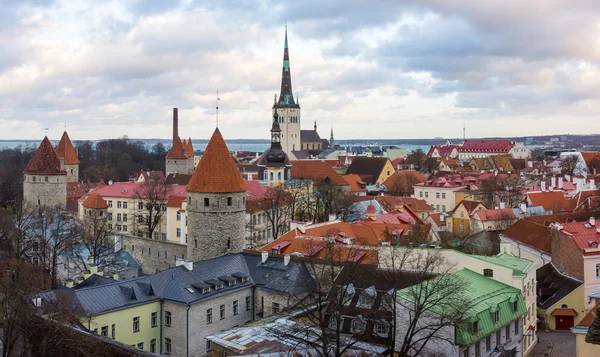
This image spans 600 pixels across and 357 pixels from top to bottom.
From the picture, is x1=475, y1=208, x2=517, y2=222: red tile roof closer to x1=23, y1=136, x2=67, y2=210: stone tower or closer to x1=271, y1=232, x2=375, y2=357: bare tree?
x1=271, y1=232, x2=375, y2=357: bare tree

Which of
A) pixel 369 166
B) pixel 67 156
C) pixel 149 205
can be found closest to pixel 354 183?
pixel 369 166

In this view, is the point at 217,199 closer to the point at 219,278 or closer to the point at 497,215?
the point at 219,278

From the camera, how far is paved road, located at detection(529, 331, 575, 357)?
24.3 m

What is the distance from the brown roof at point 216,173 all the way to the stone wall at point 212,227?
13.2 inches

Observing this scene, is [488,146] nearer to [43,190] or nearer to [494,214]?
[494,214]

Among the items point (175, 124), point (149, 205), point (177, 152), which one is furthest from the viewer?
point (175, 124)

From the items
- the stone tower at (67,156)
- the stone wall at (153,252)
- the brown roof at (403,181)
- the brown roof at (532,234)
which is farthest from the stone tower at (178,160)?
Result: the brown roof at (532,234)

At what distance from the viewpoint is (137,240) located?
1526 inches

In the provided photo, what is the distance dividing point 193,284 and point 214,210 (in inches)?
229

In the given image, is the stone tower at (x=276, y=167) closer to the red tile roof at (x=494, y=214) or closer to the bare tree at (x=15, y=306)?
the red tile roof at (x=494, y=214)

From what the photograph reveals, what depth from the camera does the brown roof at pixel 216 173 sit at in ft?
102

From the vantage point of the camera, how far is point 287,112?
9875 cm

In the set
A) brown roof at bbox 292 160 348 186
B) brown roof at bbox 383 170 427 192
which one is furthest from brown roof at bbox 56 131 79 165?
brown roof at bbox 383 170 427 192

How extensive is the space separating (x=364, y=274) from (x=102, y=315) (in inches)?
375
